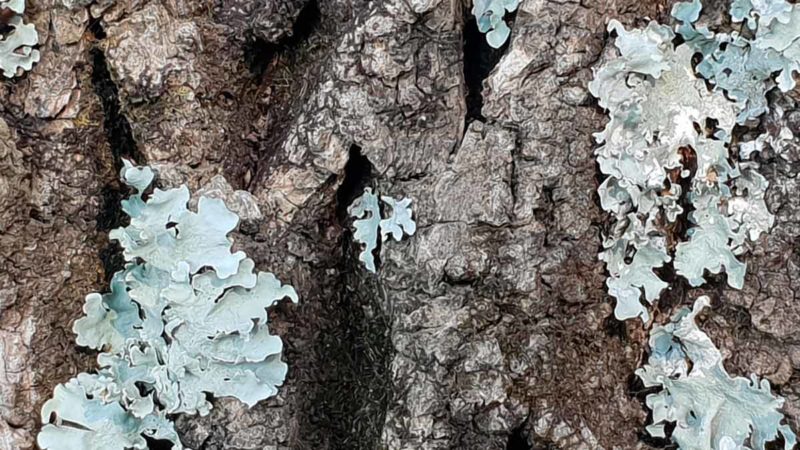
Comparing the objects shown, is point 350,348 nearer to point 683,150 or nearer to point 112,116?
point 112,116

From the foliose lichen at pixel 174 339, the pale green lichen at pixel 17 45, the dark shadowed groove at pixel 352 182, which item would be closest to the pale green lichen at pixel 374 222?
the dark shadowed groove at pixel 352 182

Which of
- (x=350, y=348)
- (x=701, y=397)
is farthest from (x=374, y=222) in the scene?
(x=701, y=397)

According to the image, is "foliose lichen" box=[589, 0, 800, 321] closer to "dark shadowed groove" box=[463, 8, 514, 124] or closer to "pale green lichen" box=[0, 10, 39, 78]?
"dark shadowed groove" box=[463, 8, 514, 124]

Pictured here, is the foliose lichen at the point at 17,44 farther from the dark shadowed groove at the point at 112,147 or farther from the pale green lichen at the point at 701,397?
the pale green lichen at the point at 701,397

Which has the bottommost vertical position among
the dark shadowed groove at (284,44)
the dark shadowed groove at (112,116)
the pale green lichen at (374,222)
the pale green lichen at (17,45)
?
the pale green lichen at (374,222)

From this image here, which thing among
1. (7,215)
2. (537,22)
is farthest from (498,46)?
(7,215)

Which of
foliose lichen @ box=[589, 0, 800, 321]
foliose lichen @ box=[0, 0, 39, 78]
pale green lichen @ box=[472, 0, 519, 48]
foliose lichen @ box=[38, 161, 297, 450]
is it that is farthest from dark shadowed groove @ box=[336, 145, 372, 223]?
foliose lichen @ box=[0, 0, 39, 78]

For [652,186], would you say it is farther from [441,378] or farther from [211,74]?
[211,74]
